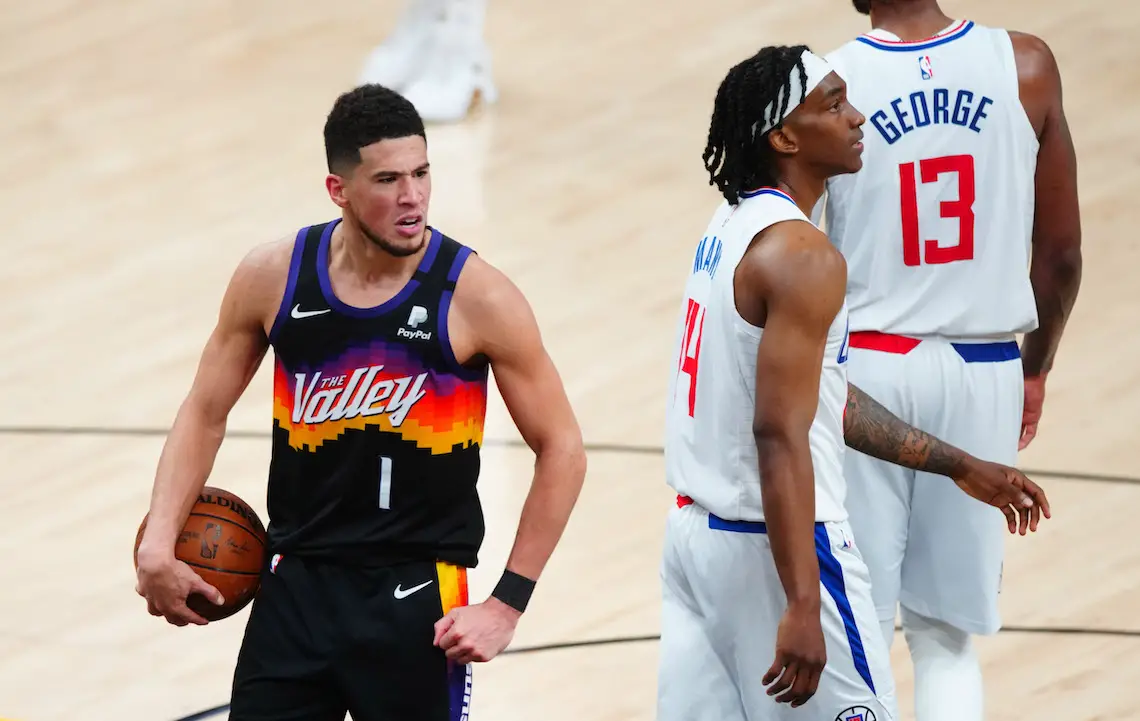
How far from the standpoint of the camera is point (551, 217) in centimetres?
996

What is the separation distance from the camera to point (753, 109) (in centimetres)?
379

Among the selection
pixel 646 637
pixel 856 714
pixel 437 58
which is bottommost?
pixel 646 637

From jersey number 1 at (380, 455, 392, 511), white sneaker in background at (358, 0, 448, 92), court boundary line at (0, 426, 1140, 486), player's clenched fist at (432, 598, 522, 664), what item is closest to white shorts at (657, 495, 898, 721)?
player's clenched fist at (432, 598, 522, 664)

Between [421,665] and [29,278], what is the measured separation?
20.2ft

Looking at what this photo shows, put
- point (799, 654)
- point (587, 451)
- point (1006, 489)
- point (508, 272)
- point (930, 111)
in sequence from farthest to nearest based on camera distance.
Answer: point (508, 272) → point (587, 451) → point (930, 111) → point (1006, 489) → point (799, 654)

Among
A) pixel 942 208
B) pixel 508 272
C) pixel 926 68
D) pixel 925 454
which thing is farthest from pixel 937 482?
pixel 508 272

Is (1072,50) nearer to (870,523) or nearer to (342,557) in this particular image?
(870,523)

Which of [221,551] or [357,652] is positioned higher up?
[221,551]

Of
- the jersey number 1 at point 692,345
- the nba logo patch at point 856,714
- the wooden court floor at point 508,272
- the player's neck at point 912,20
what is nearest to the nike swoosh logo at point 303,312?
the jersey number 1 at point 692,345

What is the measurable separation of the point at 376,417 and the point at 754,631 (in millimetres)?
865

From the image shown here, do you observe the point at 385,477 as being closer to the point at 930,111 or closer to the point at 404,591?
the point at 404,591

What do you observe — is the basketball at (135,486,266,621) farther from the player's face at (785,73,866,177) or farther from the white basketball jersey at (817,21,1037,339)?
the white basketball jersey at (817,21,1037,339)

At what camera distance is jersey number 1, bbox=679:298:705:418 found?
379 centimetres

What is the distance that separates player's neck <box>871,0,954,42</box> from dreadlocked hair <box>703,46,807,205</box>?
0.70m
